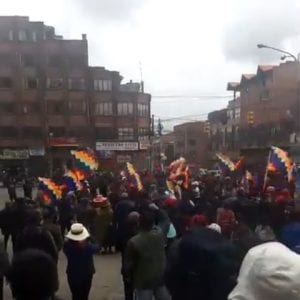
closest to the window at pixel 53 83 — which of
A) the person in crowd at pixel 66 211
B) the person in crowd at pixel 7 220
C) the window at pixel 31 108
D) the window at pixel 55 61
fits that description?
the window at pixel 55 61

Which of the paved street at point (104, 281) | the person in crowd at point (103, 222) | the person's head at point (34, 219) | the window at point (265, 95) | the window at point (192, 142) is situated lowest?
the window at point (192, 142)

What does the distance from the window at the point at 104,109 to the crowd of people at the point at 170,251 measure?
194ft

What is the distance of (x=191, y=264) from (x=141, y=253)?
281 centimetres

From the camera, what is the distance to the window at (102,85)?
74.6 metres

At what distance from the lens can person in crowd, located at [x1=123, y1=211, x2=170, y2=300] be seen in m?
7.29

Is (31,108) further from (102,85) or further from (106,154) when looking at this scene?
(106,154)

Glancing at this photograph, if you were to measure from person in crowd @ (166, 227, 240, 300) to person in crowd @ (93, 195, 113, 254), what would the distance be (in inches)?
392

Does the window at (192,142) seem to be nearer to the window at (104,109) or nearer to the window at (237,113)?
the window at (237,113)

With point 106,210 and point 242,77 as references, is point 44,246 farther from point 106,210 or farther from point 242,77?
point 242,77

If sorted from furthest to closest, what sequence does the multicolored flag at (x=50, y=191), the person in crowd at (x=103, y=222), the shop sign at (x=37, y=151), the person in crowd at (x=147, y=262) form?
the shop sign at (x=37, y=151), the multicolored flag at (x=50, y=191), the person in crowd at (x=103, y=222), the person in crowd at (x=147, y=262)

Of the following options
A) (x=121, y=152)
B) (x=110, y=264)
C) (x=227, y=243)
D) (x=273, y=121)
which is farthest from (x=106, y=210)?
(x=121, y=152)

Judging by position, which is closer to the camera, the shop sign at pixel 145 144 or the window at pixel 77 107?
the shop sign at pixel 145 144

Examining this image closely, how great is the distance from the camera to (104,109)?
2953 inches

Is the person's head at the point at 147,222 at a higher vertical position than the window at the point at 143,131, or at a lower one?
higher
